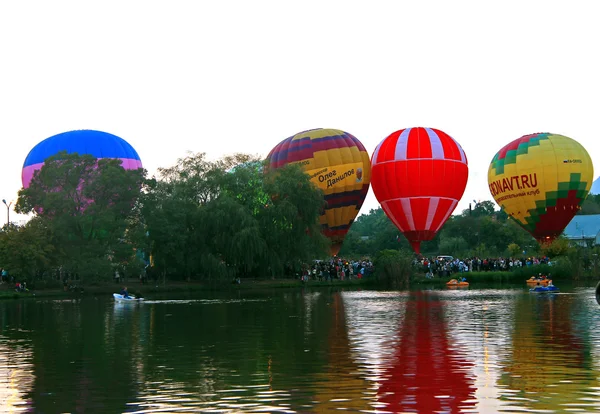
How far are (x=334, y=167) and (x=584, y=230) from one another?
72.2 meters

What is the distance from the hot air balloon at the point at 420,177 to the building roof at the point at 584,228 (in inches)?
2453

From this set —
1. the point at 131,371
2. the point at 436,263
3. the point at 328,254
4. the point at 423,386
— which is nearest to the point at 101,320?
the point at 131,371

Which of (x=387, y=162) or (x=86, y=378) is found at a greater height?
(x=387, y=162)

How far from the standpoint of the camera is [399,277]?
216ft

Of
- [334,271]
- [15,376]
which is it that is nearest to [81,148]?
[334,271]

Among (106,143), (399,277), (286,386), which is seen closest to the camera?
(286,386)

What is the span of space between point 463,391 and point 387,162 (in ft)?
204

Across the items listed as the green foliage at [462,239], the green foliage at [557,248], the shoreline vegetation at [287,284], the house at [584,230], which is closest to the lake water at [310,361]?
the shoreline vegetation at [287,284]

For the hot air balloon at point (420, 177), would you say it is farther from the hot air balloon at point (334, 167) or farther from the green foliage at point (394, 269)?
the green foliage at point (394, 269)

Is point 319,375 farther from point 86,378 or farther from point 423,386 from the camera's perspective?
point 86,378

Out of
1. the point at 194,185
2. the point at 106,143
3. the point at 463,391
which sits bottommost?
the point at 463,391

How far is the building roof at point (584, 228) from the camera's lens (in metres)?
134

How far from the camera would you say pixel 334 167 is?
7650 cm

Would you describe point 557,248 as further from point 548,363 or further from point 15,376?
point 15,376
